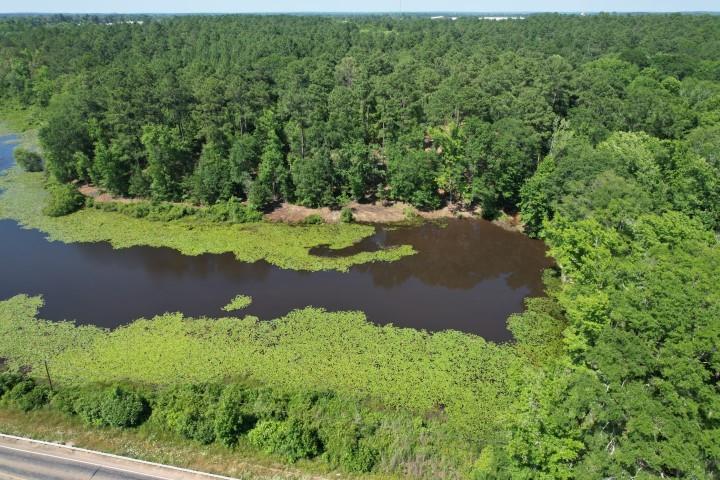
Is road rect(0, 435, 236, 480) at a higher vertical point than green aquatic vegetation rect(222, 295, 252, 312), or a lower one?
higher

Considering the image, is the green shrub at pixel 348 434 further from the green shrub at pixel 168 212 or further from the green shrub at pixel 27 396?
the green shrub at pixel 168 212

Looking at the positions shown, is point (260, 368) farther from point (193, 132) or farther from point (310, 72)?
point (310, 72)

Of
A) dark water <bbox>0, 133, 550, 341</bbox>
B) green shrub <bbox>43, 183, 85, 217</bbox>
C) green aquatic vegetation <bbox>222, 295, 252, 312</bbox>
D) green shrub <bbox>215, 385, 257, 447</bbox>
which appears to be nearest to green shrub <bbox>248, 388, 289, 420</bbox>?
green shrub <bbox>215, 385, 257, 447</bbox>

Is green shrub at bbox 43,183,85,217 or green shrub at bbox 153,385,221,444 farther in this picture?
green shrub at bbox 43,183,85,217

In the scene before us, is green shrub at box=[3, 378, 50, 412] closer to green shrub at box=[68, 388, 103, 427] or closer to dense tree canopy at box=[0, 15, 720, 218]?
green shrub at box=[68, 388, 103, 427]

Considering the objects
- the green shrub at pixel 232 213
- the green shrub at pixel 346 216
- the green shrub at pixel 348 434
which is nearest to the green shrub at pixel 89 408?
the green shrub at pixel 348 434

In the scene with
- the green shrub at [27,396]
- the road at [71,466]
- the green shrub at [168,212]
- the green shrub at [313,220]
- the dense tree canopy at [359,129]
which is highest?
the dense tree canopy at [359,129]
